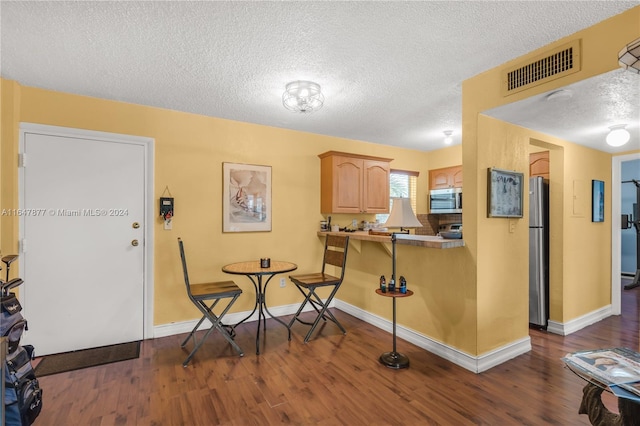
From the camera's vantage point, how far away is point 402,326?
323cm

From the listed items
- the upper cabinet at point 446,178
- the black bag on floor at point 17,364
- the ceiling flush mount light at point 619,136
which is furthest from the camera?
the upper cabinet at point 446,178

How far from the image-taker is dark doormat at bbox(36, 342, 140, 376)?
2613 millimetres

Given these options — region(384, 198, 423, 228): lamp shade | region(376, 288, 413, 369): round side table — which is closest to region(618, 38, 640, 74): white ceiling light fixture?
region(384, 198, 423, 228): lamp shade

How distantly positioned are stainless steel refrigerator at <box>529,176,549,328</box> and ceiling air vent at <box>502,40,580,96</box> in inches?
64.4

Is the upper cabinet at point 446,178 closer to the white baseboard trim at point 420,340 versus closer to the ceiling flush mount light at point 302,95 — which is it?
the white baseboard trim at point 420,340

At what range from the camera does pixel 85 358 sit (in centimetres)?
280

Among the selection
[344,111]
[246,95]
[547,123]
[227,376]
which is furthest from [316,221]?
[547,123]

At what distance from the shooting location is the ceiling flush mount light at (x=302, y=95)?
2.64 metres

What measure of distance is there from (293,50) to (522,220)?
2552 millimetres

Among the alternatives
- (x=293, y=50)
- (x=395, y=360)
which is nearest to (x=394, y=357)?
(x=395, y=360)

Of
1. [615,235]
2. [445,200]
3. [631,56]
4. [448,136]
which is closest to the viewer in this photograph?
[631,56]

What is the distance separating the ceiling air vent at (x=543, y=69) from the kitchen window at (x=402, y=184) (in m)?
2.77

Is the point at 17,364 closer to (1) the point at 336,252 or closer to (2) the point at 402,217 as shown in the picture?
(2) the point at 402,217

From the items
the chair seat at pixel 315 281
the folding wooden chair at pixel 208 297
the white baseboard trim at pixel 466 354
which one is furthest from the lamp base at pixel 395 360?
the folding wooden chair at pixel 208 297
